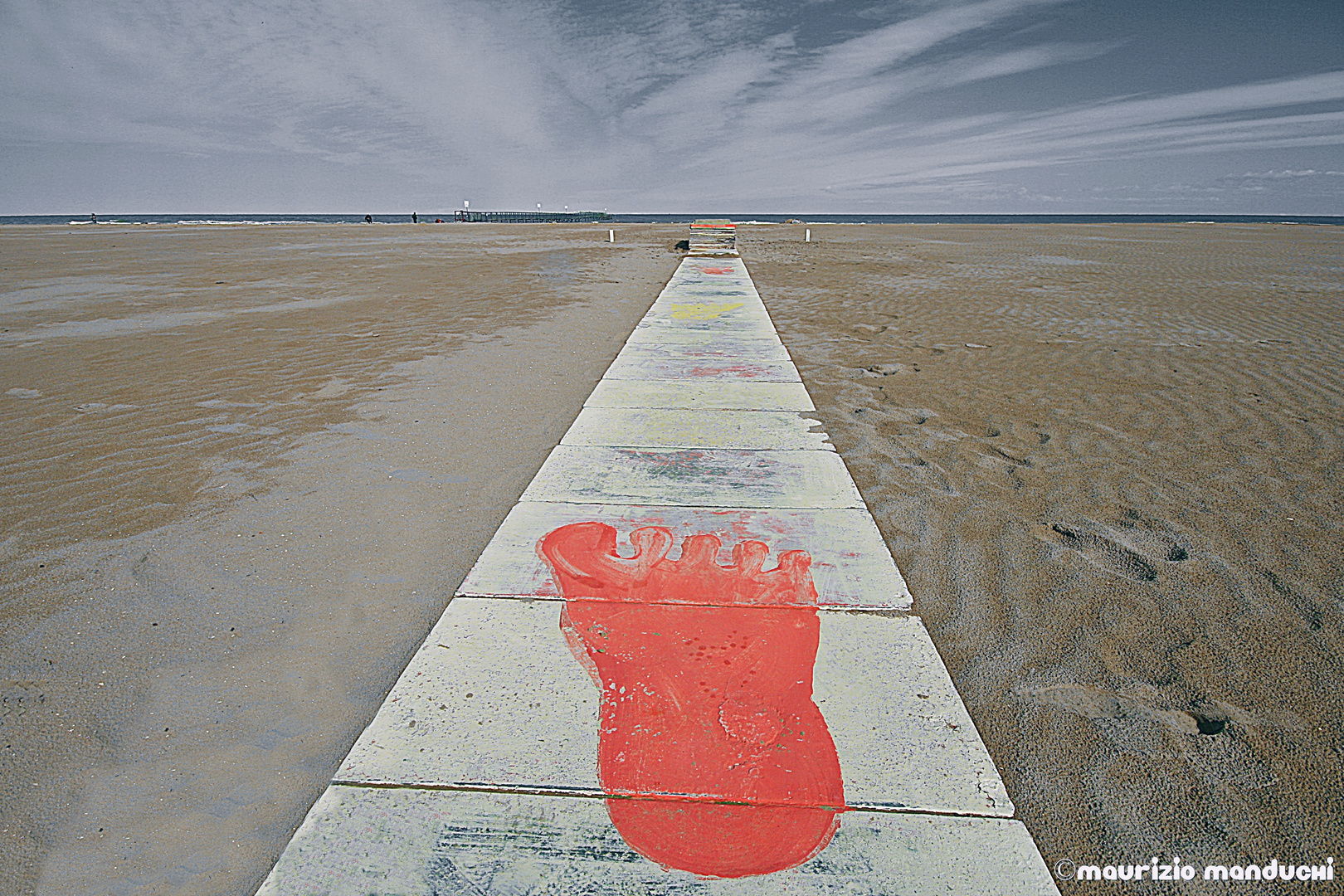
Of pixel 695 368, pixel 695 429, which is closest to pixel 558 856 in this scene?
pixel 695 429

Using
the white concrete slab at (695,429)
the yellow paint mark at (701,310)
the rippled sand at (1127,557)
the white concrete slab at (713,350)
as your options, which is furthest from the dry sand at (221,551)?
the rippled sand at (1127,557)

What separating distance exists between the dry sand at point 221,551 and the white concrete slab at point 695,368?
1.24 feet

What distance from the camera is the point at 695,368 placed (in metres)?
7.66

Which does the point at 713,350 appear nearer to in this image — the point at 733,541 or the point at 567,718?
the point at 733,541

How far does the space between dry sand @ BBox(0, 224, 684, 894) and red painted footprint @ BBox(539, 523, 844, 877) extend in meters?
0.89

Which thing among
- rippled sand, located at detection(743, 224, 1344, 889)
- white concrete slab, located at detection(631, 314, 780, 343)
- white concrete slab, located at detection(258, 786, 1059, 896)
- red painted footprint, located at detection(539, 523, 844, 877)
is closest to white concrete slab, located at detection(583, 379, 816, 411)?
rippled sand, located at detection(743, 224, 1344, 889)

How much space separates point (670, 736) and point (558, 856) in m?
0.56

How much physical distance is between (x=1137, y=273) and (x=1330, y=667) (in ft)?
65.5

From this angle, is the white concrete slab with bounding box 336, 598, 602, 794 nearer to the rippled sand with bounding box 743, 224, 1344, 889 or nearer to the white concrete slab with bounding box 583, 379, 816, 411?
the rippled sand with bounding box 743, 224, 1344, 889

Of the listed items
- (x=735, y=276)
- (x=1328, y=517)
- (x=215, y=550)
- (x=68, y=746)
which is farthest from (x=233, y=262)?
(x=1328, y=517)

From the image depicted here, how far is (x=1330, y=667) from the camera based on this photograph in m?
2.96

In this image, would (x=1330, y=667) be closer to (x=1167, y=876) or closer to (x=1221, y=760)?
(x=1221, y=760)

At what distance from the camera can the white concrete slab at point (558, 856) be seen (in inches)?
77.3

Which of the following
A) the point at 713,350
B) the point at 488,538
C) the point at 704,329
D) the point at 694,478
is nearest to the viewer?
the point at 488,538
